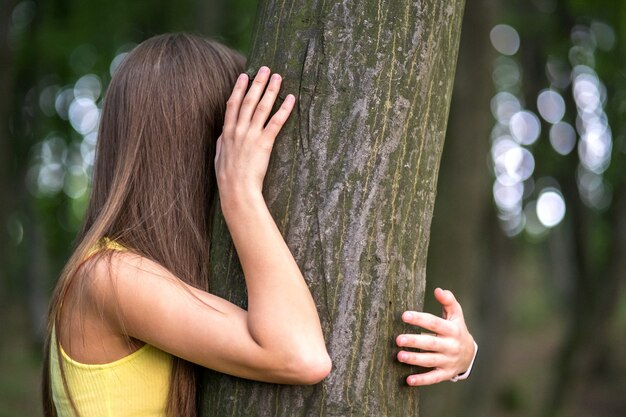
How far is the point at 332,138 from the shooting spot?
2.21 meters

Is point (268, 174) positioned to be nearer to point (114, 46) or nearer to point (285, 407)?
point (285, 407)

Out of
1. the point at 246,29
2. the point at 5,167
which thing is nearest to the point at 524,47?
the point at 246,29

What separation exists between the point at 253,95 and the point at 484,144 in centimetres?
500

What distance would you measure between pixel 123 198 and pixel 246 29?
1191cm

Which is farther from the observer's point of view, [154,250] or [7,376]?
[7,376]

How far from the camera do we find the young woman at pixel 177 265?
206cm

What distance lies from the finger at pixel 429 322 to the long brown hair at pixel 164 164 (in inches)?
23.3

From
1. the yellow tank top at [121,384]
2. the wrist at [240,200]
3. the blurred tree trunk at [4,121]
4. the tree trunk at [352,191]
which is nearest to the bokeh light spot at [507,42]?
the blurred tree trunk at [4,121]

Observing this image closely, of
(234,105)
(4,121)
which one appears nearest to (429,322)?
(234,105)

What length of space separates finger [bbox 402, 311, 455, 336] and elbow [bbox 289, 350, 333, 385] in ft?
0.87

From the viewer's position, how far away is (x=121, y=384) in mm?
2217

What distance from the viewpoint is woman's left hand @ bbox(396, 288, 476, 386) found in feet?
7.20

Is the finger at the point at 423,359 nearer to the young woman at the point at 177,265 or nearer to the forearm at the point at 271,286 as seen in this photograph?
the young woman at the point at 177,265

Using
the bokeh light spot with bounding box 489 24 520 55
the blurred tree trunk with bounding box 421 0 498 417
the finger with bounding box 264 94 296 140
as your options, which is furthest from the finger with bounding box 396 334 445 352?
the bokeh light spot with bounding box 489 24 520 55
